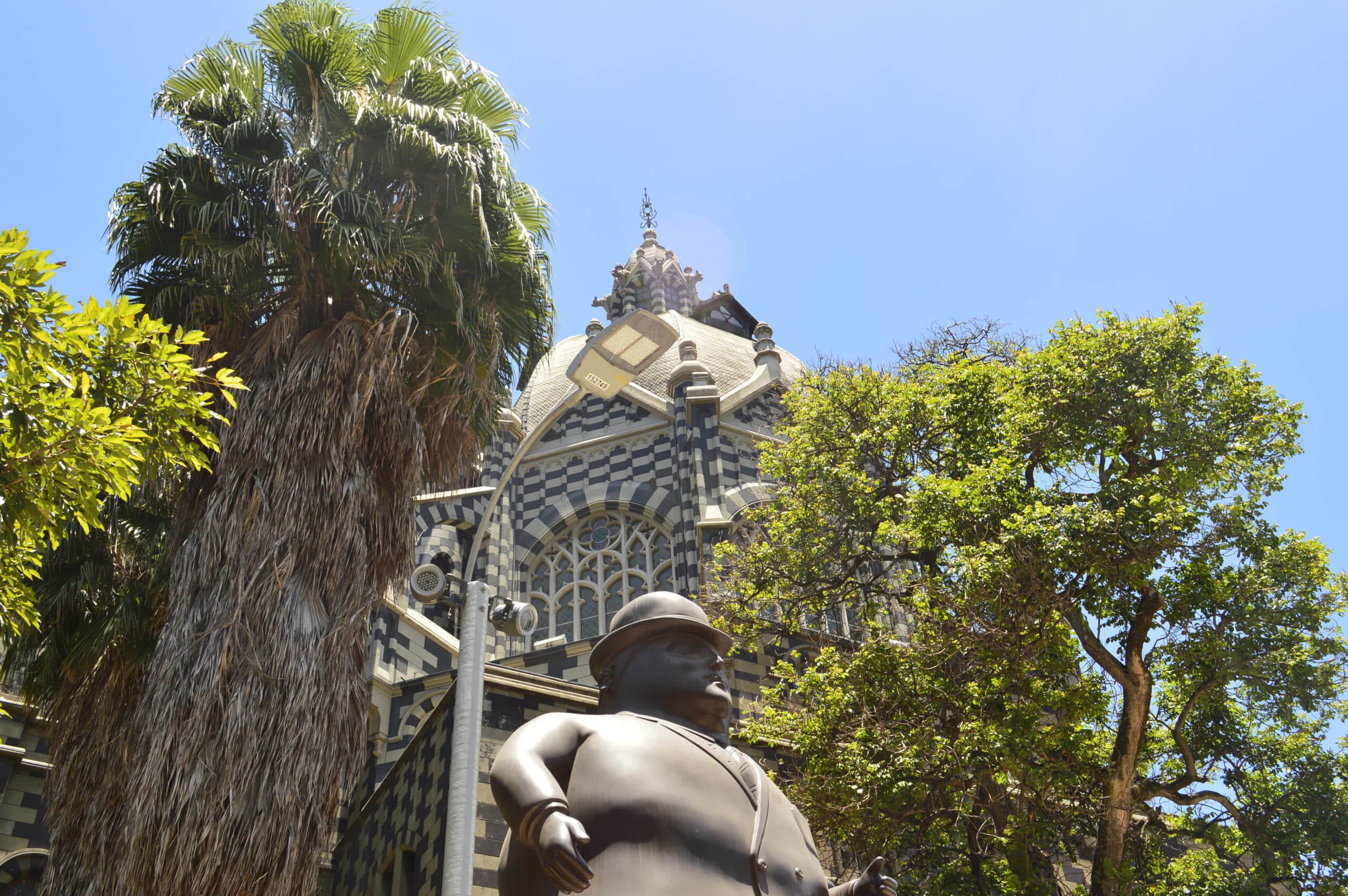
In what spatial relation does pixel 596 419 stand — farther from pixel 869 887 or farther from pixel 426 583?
pixel 869 887

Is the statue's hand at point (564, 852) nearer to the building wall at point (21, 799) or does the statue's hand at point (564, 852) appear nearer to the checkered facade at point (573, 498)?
the checkered facade at point (573, 498)

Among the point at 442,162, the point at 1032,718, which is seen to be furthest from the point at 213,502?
the point at 1032,718

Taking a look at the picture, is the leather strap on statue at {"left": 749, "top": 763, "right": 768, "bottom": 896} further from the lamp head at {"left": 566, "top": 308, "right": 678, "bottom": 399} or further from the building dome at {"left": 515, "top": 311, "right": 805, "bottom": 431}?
the building dome at {"left": 515, "top": 311, "right": 805, "bottom": 431}

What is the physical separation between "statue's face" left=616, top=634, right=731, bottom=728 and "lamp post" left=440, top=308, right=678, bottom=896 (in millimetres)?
1402

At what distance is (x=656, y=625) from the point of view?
632 cm

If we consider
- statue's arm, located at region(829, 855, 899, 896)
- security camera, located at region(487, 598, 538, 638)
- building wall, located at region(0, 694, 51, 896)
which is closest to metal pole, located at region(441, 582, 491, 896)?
security camera, located at region(487, 598, 538, 638)

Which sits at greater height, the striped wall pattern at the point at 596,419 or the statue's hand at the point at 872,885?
the striped wall pattern at the point at 596,419

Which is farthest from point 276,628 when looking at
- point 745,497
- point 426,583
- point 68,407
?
point 745,497

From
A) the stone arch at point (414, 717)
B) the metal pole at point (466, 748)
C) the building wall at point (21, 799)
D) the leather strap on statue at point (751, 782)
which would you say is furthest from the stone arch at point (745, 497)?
the leather strap on statue at point (751, 782)

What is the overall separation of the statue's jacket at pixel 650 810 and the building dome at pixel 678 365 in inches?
763

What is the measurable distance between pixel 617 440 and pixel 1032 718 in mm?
14348

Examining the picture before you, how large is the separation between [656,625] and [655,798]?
1070 mm

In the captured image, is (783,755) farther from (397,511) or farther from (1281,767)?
(397,511)

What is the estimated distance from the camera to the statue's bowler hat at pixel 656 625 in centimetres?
632
